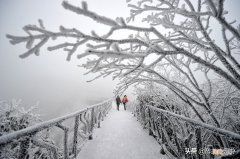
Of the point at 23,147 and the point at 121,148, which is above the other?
the point at 23,147

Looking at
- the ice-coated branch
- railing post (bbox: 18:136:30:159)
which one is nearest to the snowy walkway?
railing post (bbox: 18:136:30:159)

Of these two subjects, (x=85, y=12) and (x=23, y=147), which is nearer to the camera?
(x=85, y=12)

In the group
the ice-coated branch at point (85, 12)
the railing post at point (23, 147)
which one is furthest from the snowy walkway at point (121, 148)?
the ice-coated branch at point (85, 12)

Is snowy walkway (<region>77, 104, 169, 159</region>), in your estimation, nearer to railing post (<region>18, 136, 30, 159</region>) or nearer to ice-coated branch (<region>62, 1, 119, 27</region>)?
railing post (<region>18, 136, 30, 159</region>)

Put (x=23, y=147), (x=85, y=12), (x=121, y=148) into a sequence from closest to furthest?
(x=85, y=12) → (x=23, y=147) → (x=121, y=148)

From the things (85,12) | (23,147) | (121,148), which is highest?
(85,12)

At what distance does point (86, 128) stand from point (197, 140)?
3816mm

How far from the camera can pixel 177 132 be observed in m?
4.14

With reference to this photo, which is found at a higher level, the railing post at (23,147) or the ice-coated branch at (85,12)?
the ice-coated branch at (85,12)

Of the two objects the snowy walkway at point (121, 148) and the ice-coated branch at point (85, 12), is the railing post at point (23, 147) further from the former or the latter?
the snowy walkway at point (121, 148)

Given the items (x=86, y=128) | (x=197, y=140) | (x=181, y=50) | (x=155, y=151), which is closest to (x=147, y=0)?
(x=181, y=50)

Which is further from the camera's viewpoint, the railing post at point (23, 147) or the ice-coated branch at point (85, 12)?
the railing post at point (23, 147)

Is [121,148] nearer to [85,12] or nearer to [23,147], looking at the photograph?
[23,147]

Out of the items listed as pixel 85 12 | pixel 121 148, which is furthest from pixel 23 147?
pixel 121 148
